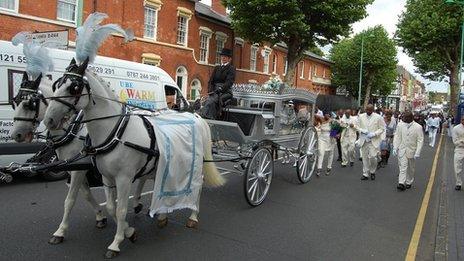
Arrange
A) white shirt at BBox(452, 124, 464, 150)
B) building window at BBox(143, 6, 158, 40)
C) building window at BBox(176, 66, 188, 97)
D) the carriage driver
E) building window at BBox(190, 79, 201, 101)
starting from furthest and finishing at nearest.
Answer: building window at BBox(190, 79, 201, 101) → building window at BBox(176, 66, 188, 97) → building window at BBox(143, 6, 158, 40) → white shirt at BBox(452, 124, 464, 150) → the carriage driver

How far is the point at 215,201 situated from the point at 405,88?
126898 mm

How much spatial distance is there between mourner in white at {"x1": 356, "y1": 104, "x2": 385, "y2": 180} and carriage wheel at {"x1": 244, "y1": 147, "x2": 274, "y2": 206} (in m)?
4.55

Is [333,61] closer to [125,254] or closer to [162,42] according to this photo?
[162,42]

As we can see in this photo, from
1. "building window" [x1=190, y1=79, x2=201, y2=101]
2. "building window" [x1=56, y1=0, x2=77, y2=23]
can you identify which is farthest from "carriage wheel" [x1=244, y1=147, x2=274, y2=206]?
"building window" [x1=190, y1=79, x2=201, y2=101]

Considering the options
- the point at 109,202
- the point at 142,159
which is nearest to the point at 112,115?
the point at 142,159

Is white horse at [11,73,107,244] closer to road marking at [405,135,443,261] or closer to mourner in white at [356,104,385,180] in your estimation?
road marking at [405,135,443,261]

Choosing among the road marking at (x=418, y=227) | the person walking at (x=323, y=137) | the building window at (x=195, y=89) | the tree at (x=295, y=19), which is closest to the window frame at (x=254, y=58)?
the tree at (x=295, y=19)

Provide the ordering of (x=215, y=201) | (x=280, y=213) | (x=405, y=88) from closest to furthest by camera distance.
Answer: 1. (x=280, y=213)
2. (x=215, y=201)
3. (x=405, y=88)

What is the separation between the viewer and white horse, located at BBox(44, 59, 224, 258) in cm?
468

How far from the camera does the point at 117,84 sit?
36.8 feet

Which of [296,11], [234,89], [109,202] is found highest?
[296,11]

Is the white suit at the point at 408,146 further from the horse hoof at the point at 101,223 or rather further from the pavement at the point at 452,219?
the horse hoof at the point at 101,223

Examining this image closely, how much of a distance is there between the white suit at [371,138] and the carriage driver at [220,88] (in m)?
5.07

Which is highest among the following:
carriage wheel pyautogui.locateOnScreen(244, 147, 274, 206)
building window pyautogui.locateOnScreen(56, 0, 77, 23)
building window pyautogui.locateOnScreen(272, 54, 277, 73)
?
building window pyautogui.locateOnScreen(272, 54, 277, 73)
